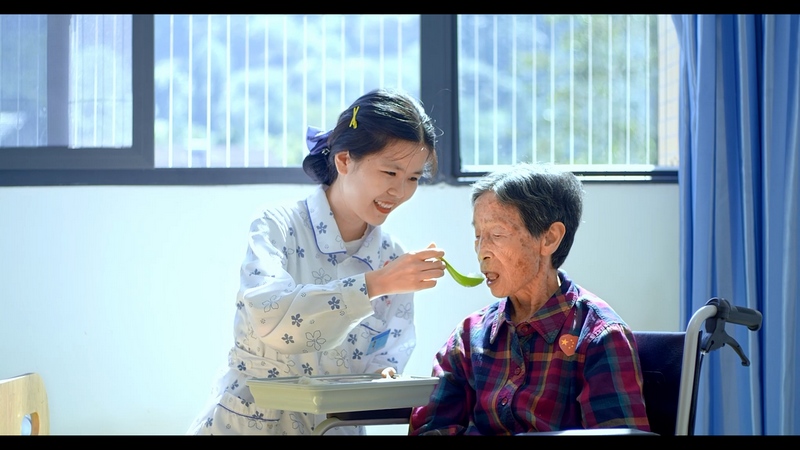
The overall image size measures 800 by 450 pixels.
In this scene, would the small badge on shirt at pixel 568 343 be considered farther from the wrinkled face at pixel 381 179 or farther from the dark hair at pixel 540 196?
the wrinkled face at pixel 381 179

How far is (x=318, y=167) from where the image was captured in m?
2.21

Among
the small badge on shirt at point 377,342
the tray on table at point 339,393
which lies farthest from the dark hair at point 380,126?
the tray on table at point 339,393

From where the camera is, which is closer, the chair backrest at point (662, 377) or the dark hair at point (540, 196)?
the chair backrest at point (662, 377)

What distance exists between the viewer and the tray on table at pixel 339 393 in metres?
1.63

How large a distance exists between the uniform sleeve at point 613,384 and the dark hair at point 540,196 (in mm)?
264

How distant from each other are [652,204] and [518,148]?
50 centimetres

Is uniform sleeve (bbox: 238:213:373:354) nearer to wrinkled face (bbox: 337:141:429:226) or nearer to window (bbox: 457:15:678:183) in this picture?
wrinkled face (bbox: 337:141:429:226)

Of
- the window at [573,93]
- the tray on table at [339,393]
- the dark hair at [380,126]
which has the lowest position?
the tray on table at [339,393]

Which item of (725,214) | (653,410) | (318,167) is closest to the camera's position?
(653,410)

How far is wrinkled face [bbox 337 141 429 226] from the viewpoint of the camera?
203cm

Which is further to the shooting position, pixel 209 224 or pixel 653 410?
pixel 209 224

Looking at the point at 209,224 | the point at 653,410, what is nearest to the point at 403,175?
the point at 653,410
